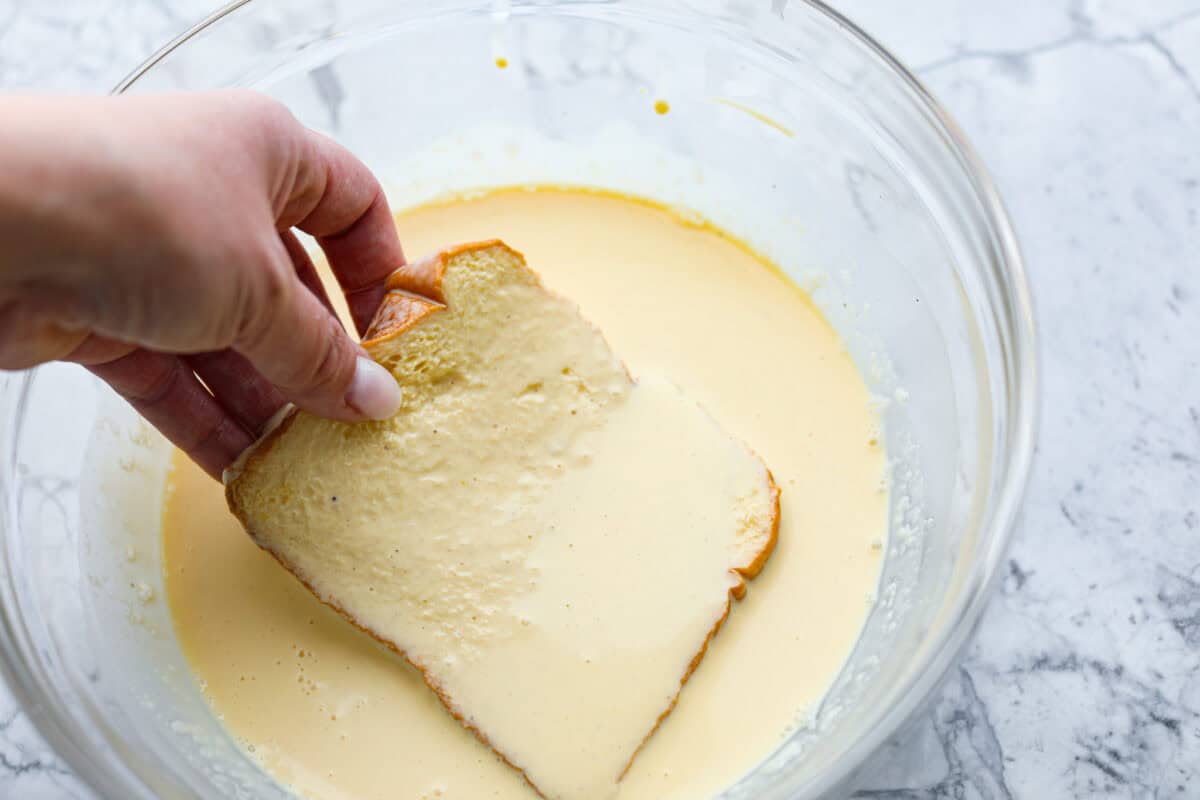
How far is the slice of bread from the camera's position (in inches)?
70.2

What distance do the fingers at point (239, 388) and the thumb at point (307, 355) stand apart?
25cm

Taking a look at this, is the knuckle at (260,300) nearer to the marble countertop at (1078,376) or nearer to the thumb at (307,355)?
the thumb at (307,355)

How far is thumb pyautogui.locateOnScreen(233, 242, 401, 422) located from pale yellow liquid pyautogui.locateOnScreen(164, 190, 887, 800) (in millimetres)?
395

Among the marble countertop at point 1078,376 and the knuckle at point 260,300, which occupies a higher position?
the knuckle at point 260,300

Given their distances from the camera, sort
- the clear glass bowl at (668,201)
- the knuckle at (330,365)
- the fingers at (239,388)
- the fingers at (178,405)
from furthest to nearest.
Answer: the fingers at (239,388) < the fingers at (178,405) < the clear glass bowl at (668,201) < the knuckle at (330,365)

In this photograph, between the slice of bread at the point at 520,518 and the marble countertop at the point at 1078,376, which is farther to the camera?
the marble countertop at the point at 1078,376

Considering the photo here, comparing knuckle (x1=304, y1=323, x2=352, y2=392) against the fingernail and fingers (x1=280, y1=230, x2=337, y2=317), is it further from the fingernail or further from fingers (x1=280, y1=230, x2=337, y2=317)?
fingers (x1=280, y1=230, x2=337, y2=317)

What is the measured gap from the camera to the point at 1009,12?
2336mm

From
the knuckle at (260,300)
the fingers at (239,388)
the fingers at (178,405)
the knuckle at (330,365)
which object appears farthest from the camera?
the fingers at (239,388)

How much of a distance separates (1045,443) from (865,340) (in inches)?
14.6

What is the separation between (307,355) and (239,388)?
479 mm

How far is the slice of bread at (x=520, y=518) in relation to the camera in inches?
70.2

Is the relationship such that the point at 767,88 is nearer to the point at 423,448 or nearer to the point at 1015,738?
the point at 423,448

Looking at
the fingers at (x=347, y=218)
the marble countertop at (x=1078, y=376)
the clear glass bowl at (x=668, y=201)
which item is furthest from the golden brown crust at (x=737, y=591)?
the fingers at (x=347, y=218)
